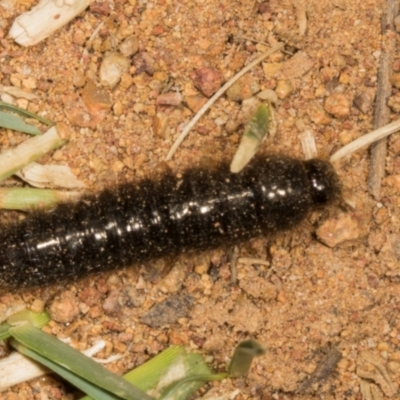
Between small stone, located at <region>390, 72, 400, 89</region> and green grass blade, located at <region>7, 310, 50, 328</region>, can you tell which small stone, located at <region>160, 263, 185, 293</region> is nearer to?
green grass blade, located at <region>7, 310, 50, 328</region>

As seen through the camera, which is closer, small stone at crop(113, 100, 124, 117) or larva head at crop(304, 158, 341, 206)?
larva head at crop(304, 158, 341, 206)

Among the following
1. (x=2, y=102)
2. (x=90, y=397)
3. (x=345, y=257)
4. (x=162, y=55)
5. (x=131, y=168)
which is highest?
(x=162, y=55)

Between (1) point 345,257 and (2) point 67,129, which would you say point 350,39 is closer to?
(1) point 345,257

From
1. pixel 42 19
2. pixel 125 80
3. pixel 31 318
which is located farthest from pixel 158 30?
pixel 31 318

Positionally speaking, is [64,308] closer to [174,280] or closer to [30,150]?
[174,280]

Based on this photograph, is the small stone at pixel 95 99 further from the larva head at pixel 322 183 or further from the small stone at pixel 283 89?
the larva head at pixel 322 183

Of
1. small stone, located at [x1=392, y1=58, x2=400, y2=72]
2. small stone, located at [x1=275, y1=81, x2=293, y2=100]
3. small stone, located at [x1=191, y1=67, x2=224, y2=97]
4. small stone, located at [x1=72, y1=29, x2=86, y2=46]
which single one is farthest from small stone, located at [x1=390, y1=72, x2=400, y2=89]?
small stone, located at [x1=72, y1=29, x2=86, y2=46]

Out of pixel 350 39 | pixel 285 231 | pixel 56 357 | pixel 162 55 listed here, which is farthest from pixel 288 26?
pixel 56 357

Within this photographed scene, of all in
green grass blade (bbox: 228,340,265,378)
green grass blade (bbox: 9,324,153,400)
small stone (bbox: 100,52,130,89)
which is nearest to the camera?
green grass blade (bbox: 228,340,265,378)
